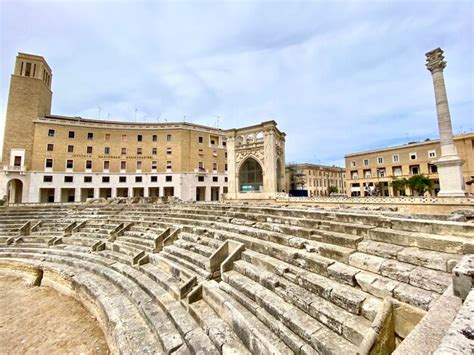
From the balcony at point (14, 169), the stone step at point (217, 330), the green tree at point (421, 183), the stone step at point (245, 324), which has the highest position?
the balcony at point (14, 169)

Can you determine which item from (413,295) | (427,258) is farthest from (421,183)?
(413,295)

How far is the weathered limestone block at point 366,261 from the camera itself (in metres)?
2.91

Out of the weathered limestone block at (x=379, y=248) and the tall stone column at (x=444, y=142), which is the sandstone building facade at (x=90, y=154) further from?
the weathered limestone block at (x=379, y=248)

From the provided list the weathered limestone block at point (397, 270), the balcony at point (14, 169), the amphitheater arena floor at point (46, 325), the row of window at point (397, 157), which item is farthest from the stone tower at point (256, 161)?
the balcony at point (14, 169)

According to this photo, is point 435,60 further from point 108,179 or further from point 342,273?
point 108,179

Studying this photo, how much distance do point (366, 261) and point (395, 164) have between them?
131ft

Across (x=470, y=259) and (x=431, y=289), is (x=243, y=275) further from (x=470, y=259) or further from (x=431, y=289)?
(x=470, y=259)

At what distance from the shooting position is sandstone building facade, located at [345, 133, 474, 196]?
27125 mm

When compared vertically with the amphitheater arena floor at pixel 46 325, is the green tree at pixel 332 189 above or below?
above

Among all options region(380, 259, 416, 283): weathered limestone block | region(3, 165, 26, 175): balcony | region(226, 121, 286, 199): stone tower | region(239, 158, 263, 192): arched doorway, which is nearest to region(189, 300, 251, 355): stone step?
region(380, 259, 416, 283): weathered limestone block

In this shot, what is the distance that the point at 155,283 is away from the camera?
578cm

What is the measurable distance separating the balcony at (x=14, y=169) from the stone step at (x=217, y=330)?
114 feet

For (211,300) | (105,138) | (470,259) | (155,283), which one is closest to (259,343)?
(211,300)

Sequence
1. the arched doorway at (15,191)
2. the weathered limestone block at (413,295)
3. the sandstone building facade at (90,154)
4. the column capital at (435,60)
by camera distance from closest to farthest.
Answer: the weathered limestone block at (413,295) < the column capital at (435,60) < the sandstone building facade at (90,154) < the arched doorway at (15,191)
